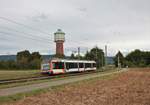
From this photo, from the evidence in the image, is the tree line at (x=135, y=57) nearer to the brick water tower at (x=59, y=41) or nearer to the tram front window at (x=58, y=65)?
the brick water tower at (x=59, y=41)

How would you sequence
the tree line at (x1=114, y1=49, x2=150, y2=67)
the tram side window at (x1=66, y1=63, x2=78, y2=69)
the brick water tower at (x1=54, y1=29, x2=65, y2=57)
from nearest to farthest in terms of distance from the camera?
the tram side window at (x1=66, y1=63, x2=78, y2=69)
the brick water tower at (x1=54, y1=29, x2=65, y2=57)
the tree line at (x1=114, y1=49, x2=150, y2=67)

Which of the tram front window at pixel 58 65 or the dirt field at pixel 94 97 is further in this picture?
the tram front window at pixel 58 65

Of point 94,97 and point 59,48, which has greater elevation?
point 59,48

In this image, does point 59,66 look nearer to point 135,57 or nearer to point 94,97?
point 94,97

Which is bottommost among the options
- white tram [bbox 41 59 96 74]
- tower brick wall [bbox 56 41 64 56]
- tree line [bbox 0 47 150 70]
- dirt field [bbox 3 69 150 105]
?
dirt field [bbox 3 69 150 105]

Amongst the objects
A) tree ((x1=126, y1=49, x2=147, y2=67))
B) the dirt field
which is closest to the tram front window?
the dirt field

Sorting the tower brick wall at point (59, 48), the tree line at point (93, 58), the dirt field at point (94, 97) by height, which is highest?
the tower brick wall at point (59, 48)

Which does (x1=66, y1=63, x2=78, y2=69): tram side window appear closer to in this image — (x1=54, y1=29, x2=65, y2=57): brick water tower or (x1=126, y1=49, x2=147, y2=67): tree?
(x1=54, y1=29, x2=65, y2=57): brick water tower

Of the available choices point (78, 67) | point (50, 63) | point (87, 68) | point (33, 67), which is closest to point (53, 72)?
point (50, 63)

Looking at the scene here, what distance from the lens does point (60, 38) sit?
104 meters

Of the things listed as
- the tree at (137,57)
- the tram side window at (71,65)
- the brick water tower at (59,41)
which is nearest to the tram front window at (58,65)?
the tram side window at (71,65)

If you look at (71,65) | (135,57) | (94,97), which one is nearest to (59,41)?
(135,57)

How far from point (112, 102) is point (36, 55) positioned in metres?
109

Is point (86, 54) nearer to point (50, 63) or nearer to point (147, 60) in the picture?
point (147, 60)
